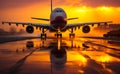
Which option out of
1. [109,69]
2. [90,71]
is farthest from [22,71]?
[109,69]

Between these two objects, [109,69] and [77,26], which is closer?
[109,69]

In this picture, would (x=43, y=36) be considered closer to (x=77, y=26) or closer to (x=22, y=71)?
(x=77, y=26)

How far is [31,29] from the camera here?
163ft

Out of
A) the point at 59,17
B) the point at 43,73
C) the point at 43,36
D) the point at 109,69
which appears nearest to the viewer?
the point at 43,73

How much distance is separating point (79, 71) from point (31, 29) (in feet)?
123

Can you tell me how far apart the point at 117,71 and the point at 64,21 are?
1261 inches

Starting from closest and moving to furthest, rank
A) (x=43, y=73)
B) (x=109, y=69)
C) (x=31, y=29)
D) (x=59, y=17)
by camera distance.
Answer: (x=43, y=73)
(x=109, y=69)
(x=59, y=17)
(x=31, y=29)

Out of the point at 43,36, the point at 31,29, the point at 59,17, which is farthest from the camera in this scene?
the point at 43,36

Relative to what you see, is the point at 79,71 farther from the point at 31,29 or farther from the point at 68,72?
the point at 31,29

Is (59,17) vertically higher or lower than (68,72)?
higher

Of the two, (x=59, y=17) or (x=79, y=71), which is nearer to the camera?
(x=79, y=71)

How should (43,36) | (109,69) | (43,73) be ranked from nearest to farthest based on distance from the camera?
(43,73) < (109,69) < (43,36)

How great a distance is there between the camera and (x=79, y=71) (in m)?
12.8

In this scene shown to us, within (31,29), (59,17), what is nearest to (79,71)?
(59,17)
